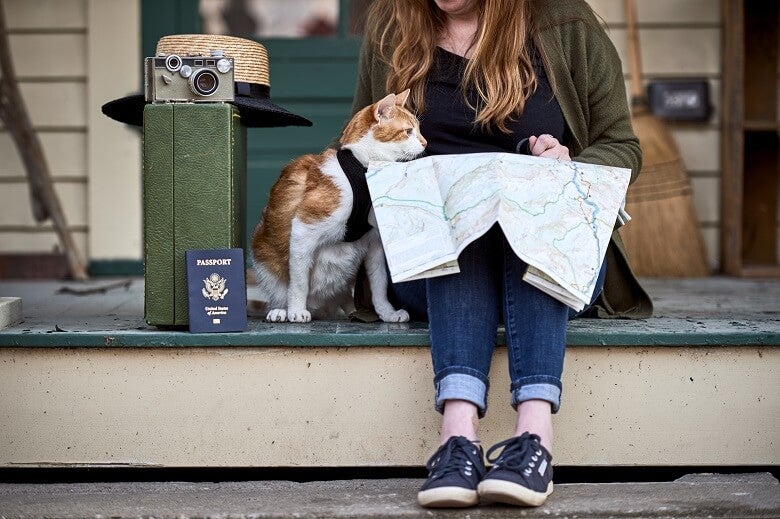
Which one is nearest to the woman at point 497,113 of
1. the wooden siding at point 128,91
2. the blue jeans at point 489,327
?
the blue jeans at point 489,327

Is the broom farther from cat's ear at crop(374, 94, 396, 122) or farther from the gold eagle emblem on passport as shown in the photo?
the gold eagle emblem on passport

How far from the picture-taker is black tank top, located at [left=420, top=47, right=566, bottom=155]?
2285 millimetres

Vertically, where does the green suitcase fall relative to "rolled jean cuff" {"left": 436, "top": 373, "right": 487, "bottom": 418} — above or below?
above

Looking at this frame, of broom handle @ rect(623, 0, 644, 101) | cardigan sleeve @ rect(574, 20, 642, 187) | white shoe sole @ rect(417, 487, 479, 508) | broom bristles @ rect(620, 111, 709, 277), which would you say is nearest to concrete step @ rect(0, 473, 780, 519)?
white shoe sole @ rect(417, 487, 479, 508)

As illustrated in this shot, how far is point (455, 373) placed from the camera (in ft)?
6.26

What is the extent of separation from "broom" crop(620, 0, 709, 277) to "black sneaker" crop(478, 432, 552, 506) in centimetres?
229

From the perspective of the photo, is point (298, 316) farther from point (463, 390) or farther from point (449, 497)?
point (449, 497)

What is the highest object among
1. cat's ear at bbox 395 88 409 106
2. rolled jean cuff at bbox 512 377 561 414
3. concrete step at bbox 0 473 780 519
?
cat's ear at bbox 395 88 409 106

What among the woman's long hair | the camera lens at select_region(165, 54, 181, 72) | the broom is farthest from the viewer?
the broom

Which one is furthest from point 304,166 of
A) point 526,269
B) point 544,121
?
point 526,269

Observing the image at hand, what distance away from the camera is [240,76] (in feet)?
7.57

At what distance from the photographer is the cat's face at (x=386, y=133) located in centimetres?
227

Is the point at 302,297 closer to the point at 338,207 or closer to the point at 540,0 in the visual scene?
the point at 338,207

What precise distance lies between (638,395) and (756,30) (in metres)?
2.61
